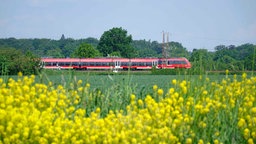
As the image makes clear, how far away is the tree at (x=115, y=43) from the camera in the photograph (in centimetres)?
8038

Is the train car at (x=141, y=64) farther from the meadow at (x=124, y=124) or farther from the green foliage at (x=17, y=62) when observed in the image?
the meadow at (x=124, y=124)

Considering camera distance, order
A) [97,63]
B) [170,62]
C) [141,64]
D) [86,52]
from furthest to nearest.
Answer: [86,52]
[170,62]
[141,64]
[97,63]

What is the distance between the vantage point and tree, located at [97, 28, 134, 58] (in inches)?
3164

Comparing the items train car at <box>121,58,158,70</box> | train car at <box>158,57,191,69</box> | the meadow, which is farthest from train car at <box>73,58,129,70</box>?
the meadow

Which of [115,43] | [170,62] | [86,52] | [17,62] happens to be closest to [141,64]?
[170,62]

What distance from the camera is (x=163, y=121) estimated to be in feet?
12.4

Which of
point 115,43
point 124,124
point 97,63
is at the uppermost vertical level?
point 115,43

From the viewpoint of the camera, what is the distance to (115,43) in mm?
80688

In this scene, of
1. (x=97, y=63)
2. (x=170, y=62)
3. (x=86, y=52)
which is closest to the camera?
(x=97, y=63)

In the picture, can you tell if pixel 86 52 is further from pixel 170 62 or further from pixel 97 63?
pixel 170 62

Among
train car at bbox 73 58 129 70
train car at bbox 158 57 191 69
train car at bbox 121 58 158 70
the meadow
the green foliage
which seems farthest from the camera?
train car at bbox 158 57 191 69

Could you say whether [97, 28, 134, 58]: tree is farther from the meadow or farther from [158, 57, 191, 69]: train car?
the meadow

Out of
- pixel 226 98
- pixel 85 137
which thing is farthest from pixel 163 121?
pixel 226 98

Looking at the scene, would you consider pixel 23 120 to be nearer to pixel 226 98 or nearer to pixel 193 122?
pixel 193 122
